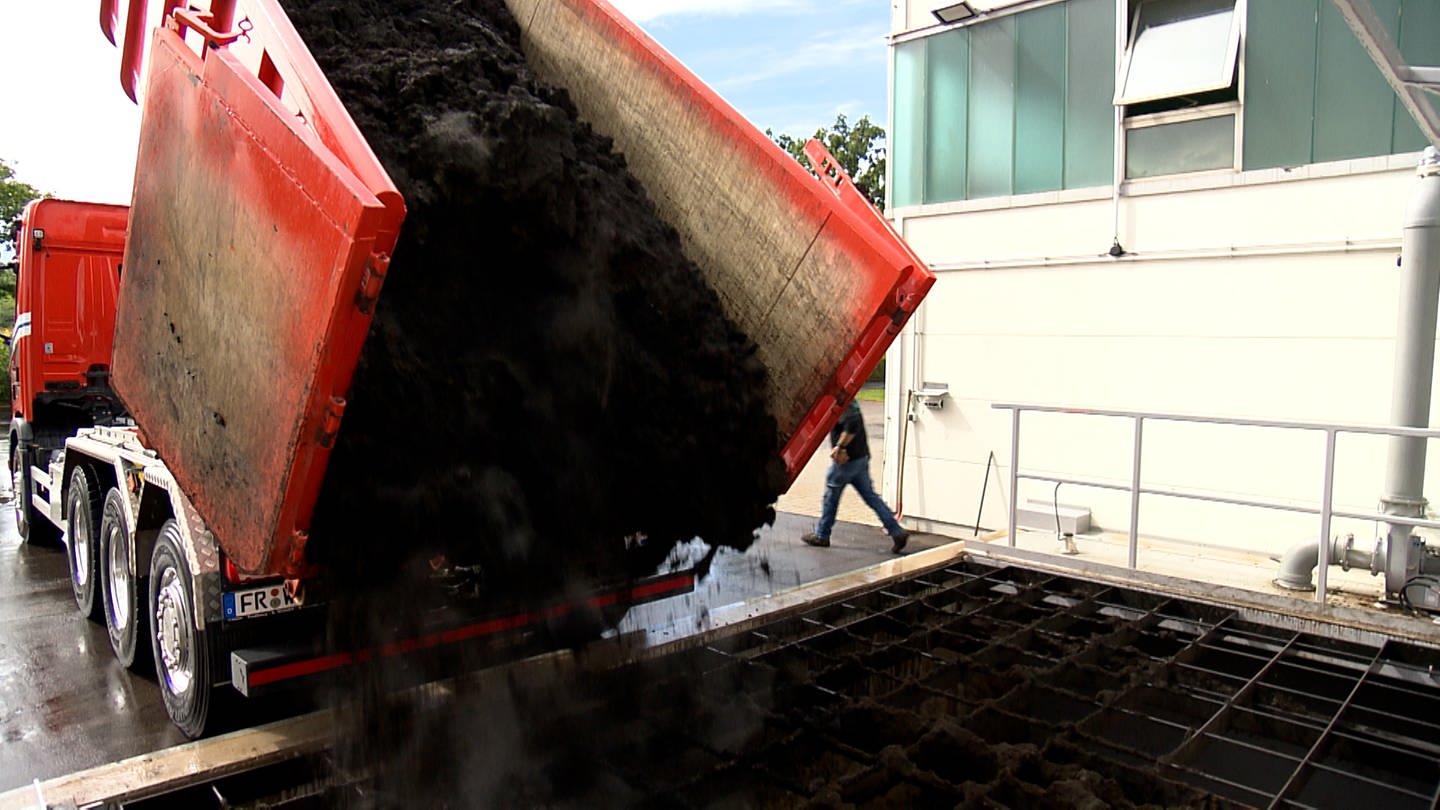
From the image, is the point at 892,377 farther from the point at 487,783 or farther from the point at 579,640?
the point at 487,783

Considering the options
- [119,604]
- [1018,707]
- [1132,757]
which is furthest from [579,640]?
[119,604]

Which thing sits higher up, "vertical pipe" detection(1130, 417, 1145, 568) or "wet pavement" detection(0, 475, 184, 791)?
"vertical pipe" detection(1130, 417, 1145, 568)

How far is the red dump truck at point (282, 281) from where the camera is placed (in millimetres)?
2883

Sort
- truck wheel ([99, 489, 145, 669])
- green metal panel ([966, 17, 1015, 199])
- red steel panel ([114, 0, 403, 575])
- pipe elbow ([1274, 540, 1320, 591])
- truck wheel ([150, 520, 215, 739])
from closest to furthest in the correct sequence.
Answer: red steel panel ([114, 0, 403, 575]), truck wheel ([150, 520, 215, 739]), truck wheel ([99, 489, 145, 669]), pipe elbow ([1274, 540, 1320, 591]), green metal panel ([966, 17, 1015, 199])

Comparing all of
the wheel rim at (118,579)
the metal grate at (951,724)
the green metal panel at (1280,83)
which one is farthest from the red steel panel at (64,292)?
the green metal panel at (1280,83)

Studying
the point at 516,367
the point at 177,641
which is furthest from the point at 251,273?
the point at 177,641

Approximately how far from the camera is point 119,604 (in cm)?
570

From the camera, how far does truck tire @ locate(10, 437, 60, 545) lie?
28.2 ft

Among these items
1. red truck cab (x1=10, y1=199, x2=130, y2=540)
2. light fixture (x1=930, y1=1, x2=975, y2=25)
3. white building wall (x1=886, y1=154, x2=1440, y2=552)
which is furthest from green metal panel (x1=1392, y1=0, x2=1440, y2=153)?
red truck cab (x1=10, y1=199, x2=130, y2=540)

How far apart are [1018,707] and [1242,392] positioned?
4831 millimetres

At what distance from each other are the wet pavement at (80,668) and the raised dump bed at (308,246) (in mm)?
1632

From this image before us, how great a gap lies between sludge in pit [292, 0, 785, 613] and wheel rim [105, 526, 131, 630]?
118 inches

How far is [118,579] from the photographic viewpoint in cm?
573

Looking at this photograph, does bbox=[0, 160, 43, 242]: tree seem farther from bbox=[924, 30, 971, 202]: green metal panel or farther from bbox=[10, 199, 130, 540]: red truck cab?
bbox=[924, 30, 971, 202]: green metal panel
